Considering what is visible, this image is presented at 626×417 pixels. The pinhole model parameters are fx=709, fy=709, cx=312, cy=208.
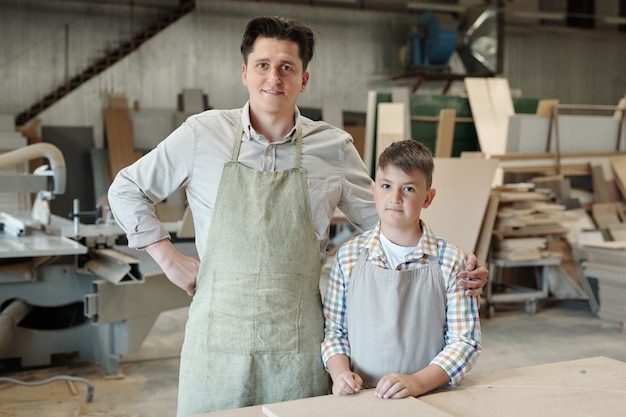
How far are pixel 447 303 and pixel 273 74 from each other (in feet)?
2.19

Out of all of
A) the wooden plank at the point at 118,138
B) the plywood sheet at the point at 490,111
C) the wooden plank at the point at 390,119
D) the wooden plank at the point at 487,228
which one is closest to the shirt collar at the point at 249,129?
the wooden plank at the point at 487,228

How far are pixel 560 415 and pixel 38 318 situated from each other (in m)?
3.74

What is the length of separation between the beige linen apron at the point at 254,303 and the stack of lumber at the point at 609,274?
419 cm

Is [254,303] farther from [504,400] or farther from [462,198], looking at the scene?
[462,198]

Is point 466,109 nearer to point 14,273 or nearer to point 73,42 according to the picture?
point 14,273

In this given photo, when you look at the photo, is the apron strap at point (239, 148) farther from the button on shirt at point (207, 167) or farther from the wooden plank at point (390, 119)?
the wooden plank at point (390, 119)

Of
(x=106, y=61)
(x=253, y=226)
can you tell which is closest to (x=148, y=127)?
(x=106, y=61)

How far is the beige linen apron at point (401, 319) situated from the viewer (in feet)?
5.21

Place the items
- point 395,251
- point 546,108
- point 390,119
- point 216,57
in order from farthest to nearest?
point 216,57 → point 546,108 → point 390,119 → point 395,251

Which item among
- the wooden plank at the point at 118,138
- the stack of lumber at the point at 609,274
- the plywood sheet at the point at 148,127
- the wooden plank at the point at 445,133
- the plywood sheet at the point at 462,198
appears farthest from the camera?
the plywood sheet at the point at 148,127

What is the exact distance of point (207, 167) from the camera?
1738 millimetres

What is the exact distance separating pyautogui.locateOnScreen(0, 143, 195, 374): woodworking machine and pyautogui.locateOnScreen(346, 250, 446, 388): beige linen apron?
218cm

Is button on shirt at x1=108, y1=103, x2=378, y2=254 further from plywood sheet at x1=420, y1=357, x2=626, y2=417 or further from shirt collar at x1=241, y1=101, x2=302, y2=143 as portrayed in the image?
plywood sheet at x1=420, y1=357, x2=626, y2=417

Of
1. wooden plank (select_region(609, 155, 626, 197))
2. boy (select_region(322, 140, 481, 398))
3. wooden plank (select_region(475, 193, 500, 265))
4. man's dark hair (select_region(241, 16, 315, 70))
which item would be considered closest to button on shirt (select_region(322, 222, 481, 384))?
boy (select_region(322, 140, 481, 398))
